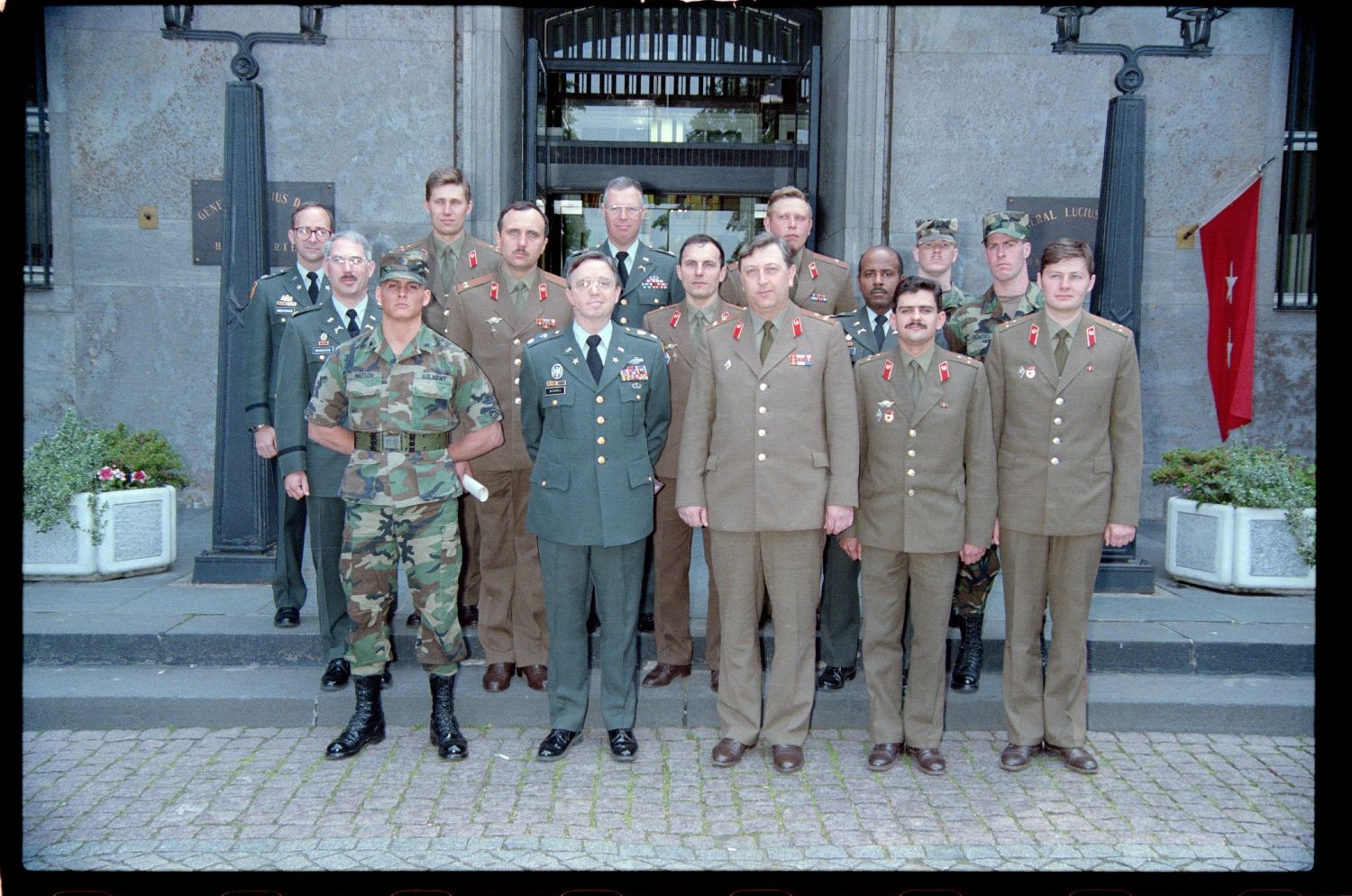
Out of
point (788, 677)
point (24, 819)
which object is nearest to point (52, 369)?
point (24, 819)

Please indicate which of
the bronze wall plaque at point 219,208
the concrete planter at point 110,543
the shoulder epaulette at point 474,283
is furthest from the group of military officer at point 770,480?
the bronze wall plaque at point 219,208

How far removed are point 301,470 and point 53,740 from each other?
1.66 metres

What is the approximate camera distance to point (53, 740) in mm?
4969

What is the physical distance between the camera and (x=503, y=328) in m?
5.30

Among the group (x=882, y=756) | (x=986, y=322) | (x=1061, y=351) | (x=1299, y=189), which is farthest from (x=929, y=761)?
(x=1299, y=189)

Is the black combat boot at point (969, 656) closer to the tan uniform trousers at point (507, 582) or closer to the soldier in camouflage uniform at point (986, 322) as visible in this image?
the soldier in camouflage uniform at point (986, 322)

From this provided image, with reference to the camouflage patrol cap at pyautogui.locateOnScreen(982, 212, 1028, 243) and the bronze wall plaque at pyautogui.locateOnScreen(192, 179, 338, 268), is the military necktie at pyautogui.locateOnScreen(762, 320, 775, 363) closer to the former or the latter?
the camouflage patrol cap at pyautogui.locateOnScreen(982, 212, 1028, 243)

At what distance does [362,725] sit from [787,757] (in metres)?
1.89

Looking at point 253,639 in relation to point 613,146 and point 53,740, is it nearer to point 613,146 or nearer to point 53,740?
point 53,740

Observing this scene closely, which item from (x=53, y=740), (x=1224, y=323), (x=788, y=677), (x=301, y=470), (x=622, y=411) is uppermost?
(x=1224, y=323)

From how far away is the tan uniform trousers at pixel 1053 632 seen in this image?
4.69m

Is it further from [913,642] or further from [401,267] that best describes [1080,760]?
[401,267]

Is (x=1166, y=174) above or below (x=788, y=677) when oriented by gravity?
above

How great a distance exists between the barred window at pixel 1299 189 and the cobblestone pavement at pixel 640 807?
5.60 meters
